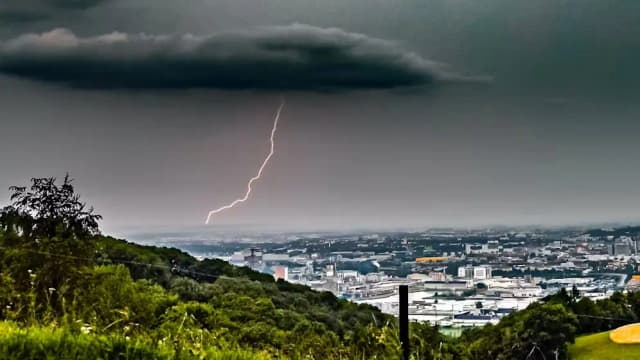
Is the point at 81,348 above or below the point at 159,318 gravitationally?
above

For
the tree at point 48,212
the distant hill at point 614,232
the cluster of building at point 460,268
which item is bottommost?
the cluster of building at point 460,268

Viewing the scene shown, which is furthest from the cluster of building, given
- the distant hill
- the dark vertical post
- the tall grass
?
the tall grass

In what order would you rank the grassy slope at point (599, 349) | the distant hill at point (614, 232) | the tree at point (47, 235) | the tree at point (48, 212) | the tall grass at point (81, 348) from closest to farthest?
the tall grass at point (81, 348) → the tree at point (47, 235) → the grassy slope at point (599, 349) → the tree at point (48, 212) → the distant hill at point (614, 232)

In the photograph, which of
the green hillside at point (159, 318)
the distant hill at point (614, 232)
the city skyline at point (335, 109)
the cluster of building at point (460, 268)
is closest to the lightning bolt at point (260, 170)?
the city skyline at point (335, 109)

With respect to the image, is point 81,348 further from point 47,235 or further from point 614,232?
point 614,232

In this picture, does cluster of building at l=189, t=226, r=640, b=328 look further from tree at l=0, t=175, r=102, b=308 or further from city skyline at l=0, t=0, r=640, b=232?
city skyline at l=0, t=0, r=640, b=232

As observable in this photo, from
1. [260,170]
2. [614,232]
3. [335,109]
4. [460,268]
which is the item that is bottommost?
[460,268]

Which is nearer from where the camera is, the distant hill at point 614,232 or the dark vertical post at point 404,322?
the dark vertical post at point 404,322

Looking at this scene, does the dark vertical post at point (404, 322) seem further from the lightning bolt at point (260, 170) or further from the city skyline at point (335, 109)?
the lightning bolt at point (260, 170)

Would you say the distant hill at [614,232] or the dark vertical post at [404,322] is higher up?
the distant hill at [614,232]

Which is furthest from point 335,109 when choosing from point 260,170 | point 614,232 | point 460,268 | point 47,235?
point 47,235
